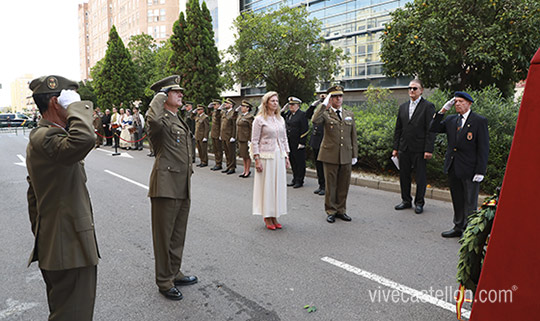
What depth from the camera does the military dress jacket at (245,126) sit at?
11.6 meters

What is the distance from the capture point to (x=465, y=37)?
454 inches

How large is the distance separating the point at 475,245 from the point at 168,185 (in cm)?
265

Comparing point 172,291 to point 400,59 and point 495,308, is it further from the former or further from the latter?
point 400,59

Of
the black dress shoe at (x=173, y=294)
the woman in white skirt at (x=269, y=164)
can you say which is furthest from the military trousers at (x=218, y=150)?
the black dress shoe at (x=173, y=294)

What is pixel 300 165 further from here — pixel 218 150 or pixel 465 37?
pixel 465 37

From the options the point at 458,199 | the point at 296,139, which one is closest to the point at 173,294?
the point at 458,199

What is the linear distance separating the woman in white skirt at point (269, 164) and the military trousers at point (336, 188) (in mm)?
868

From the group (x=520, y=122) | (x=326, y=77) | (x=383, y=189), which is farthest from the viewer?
(x=326, y=77)

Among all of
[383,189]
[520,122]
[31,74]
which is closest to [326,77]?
[383,189]

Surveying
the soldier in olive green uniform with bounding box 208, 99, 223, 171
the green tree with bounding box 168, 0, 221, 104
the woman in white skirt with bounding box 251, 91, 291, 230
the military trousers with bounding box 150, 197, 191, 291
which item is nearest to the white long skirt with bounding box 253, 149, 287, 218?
the woman in white skirt with bounding box 251, 91, 291, 230

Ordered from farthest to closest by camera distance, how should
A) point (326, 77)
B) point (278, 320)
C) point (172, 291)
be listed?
point (326, 77), point (172, 291), point (278, 320)

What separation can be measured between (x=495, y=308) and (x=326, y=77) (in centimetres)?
2192

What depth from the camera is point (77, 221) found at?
8.14ft

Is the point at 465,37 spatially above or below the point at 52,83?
above
